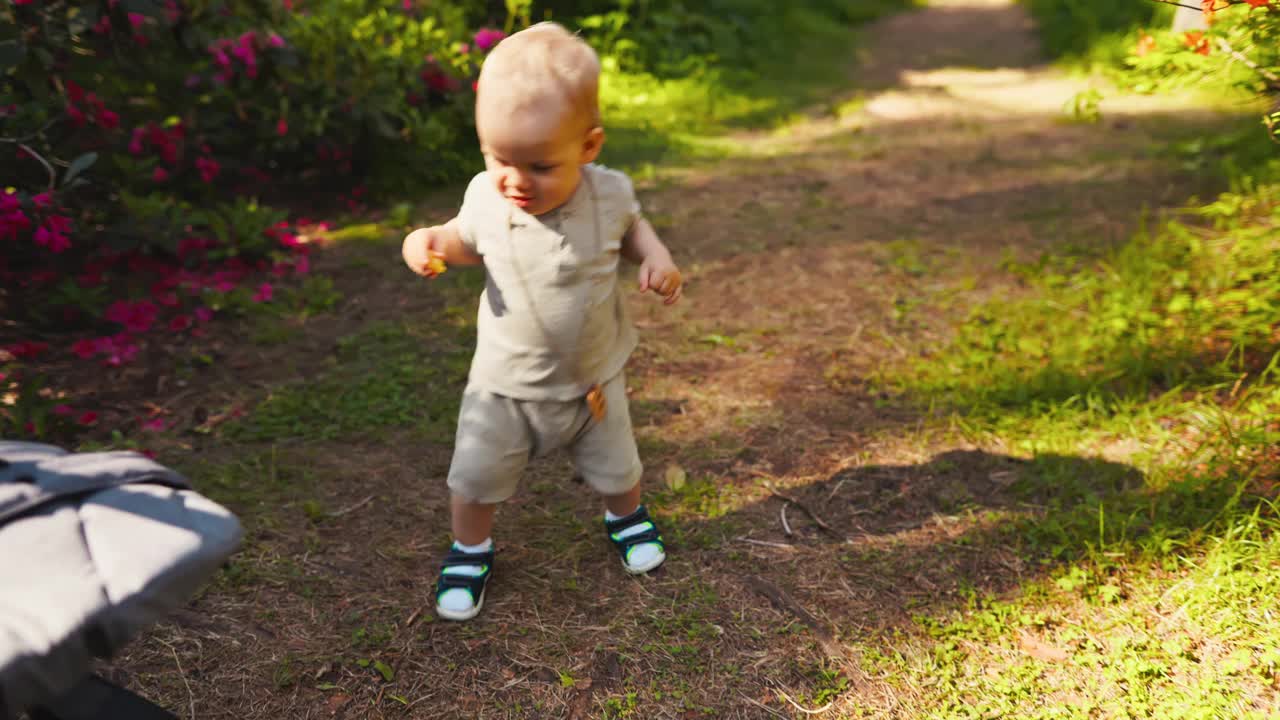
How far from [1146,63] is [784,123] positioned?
3998 millimetres

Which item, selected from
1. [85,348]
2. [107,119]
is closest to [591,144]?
[85,348]

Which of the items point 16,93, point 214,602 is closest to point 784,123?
point 16,93

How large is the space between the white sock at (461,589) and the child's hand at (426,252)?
70cm

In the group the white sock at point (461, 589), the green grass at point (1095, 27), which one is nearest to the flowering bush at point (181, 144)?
the white sock at point (461, 589)

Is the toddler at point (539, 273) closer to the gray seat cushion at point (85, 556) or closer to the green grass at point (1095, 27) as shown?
the gray seat cushion at point (85, 556)

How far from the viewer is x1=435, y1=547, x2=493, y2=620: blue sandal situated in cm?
212

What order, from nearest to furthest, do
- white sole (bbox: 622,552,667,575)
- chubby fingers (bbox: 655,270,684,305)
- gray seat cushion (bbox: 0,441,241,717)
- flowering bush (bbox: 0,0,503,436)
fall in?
gray seat cushion (bbox: 0,441,241,717)
chubby fingers (bbox: 655,270,684,305)
white sole (bbox: 622,552,667,575)
flowering bush (bbox: 0,0,503,436)

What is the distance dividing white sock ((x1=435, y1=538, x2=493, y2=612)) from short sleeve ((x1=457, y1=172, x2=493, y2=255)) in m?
0.73

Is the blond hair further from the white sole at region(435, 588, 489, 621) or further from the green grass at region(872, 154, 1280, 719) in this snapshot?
the green grass at region(872, 154, 1280, 719)

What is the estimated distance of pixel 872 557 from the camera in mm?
2330

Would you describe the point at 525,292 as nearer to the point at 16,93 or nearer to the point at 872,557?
the point at 872,557

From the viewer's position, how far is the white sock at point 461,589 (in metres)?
2.12

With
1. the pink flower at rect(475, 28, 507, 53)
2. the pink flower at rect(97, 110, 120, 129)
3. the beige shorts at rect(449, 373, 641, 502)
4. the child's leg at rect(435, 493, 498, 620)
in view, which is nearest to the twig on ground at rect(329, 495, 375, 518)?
the child's leg at rect(435, 493, 498, 620)

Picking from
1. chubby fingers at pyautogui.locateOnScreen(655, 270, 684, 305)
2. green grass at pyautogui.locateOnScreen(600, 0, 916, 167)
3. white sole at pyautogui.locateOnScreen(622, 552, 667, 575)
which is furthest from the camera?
green grass at pyautogui.locateOnScreen(600, 0, 916, 167)
